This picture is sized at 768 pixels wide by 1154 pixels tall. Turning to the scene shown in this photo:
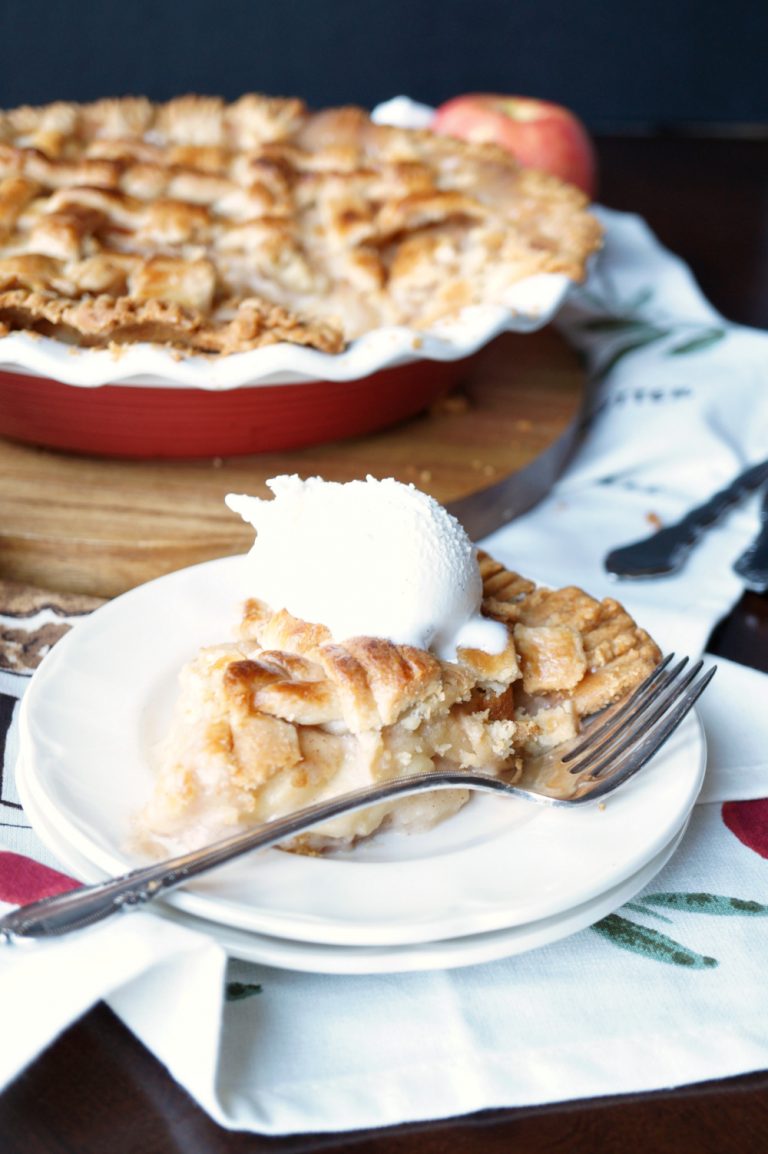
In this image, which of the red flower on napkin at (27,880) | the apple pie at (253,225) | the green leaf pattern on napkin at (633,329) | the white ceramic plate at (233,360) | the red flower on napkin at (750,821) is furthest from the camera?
the green leaf pattern on napkin at (633,329)

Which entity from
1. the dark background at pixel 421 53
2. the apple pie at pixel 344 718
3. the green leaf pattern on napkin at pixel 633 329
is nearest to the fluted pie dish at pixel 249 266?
the green leaf pattern on napkin at pixel 633 329

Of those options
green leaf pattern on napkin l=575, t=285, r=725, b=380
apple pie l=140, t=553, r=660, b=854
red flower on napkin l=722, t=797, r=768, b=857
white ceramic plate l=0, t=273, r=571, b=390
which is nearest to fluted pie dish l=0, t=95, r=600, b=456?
white ceramic plate l=0, t=273, r=571, b=390

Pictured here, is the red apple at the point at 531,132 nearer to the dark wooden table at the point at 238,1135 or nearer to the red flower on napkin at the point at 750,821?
the red flower on napkin at the point at 750,821

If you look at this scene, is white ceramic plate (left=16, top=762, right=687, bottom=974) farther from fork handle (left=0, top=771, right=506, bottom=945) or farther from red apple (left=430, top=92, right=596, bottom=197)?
red apple (left=430, top=92, right=596, bottom=197)

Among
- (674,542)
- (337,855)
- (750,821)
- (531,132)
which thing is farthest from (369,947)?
(531,132)

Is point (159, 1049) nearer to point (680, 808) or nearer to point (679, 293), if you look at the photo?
point (680, 808)

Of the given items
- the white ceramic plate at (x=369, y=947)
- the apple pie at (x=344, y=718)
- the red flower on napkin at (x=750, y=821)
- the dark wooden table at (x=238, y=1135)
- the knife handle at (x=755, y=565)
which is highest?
the apple pie at (x=344, y=718)

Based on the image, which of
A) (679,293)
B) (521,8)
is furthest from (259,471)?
(521,8)
